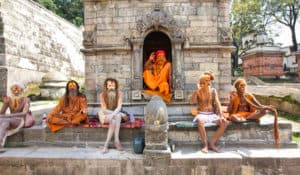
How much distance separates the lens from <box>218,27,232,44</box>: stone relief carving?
801cm

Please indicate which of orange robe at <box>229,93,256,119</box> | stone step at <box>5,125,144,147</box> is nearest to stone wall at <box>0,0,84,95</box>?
stone step at <box>5,125,144,147</box>

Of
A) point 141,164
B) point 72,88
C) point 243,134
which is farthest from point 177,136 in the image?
point 72,88

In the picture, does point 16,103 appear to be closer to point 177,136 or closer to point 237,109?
point 177,136

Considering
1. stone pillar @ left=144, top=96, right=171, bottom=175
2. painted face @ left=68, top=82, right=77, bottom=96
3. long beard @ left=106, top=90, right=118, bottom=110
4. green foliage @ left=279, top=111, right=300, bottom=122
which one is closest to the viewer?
stone pillar @ left=144, top=96, right=171, bottom=175

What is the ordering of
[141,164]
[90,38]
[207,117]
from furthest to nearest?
[90,38]
[207,117]
[141,164]

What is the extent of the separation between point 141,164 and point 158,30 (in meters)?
4.23

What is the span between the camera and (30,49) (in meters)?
15.6

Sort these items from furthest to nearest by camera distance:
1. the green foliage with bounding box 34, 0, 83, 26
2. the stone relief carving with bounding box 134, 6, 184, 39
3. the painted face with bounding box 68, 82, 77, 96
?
the green foliage with bounding box 34, 0, 83, 26, the stone relief carving with bounding box 134, 6, 184, 39, the painted face with bounding box 68, 82, 77, 96

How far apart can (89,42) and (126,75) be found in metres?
1.44

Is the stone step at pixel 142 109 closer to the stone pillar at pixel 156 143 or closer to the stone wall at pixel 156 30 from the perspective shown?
the stone wall at pixel 156 30

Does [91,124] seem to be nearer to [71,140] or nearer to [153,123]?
[71,140]

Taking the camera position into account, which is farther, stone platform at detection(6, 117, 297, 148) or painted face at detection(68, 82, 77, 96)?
painted face at detection(68, 82, 77, 96)

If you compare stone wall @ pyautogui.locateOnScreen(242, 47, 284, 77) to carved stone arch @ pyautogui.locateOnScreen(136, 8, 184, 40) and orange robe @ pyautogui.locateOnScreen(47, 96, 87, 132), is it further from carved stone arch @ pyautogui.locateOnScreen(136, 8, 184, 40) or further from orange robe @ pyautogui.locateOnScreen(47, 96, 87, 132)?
orange robe @ pyautogui.locateOnScreen(47, 96, 87, 132)

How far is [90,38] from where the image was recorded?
811cm
